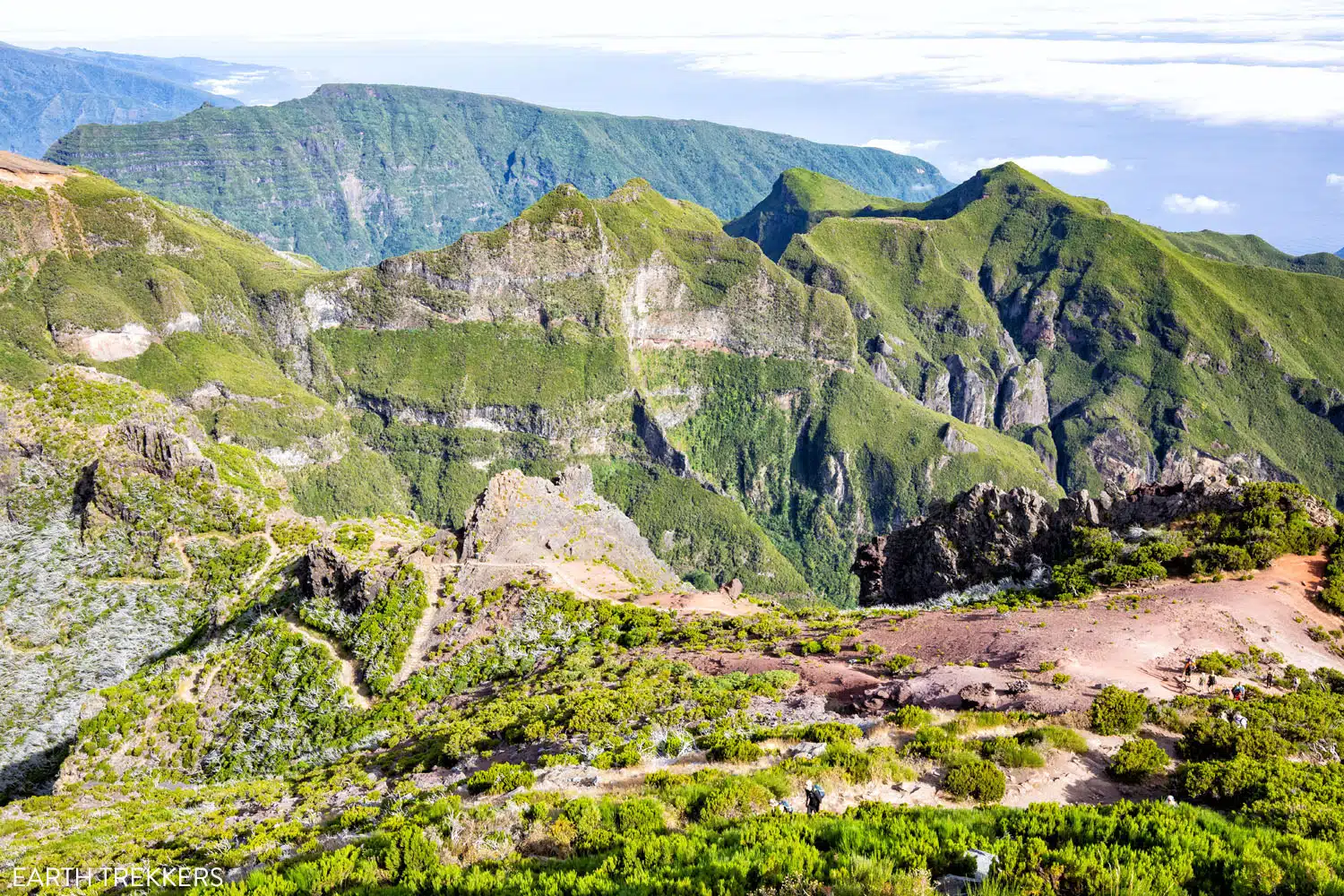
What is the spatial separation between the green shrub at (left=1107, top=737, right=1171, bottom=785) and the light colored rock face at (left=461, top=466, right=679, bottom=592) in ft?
135

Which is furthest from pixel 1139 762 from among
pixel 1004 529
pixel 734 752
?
pixel 1004 529

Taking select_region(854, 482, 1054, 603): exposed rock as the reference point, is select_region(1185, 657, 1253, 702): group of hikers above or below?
above

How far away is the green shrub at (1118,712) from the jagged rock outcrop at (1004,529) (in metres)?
29.5

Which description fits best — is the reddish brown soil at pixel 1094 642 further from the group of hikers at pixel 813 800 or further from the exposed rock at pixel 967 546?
the exposed rock at pixel 967 546

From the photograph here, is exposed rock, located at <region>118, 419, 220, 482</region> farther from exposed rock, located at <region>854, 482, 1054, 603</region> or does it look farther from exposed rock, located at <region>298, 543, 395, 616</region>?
exposed rock, located at <region>854, 482, 1054, 603</region>

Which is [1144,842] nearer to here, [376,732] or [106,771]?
[376,732]

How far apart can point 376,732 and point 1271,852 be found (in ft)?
141

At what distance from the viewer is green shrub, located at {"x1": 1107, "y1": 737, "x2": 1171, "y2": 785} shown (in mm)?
21938

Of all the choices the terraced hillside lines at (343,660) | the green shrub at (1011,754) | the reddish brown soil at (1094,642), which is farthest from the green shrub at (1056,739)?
the terraced hillside lines at (343,660)

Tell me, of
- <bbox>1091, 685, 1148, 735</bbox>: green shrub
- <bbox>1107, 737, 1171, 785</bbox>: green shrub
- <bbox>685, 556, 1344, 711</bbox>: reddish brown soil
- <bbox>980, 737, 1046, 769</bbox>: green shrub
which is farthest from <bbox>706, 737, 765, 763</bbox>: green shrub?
<bbox>1091, 685, 1148, 735</bbox>: green shrub

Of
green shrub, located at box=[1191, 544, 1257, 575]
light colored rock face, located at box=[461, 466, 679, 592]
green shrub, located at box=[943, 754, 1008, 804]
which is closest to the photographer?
green shrub, located at box=[943, 754, 1008, 804]

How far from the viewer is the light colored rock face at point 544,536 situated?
60.0 m

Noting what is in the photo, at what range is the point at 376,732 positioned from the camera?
43.9 metres

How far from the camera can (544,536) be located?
6394cm
